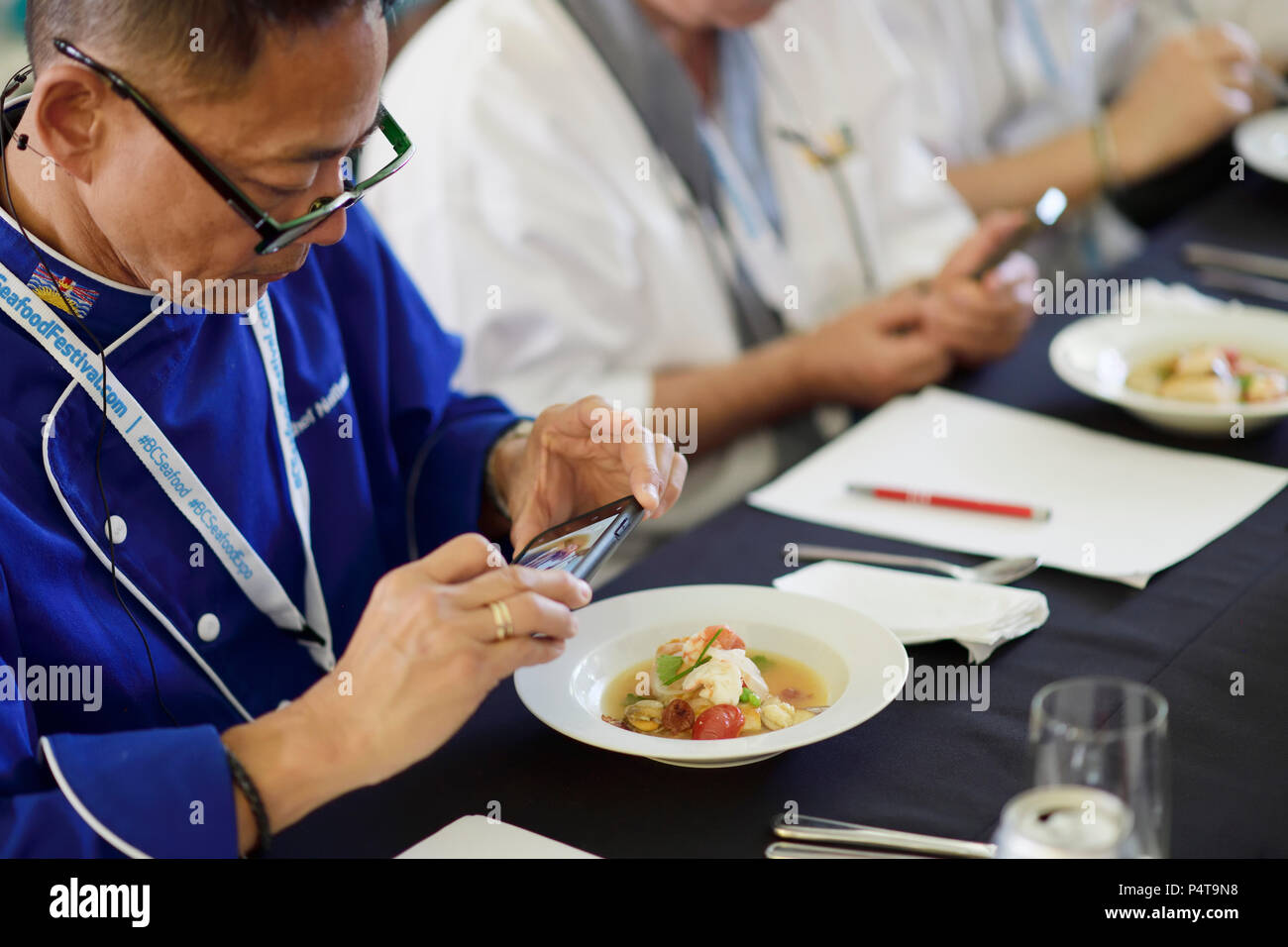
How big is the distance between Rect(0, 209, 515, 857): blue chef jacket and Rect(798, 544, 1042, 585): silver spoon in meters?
0.38

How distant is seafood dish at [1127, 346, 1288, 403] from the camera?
1539 millimetres

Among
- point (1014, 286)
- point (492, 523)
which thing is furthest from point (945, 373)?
point (492, 523)

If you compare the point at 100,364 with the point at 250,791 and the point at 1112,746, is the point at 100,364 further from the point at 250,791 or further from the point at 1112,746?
the point at 1112,746

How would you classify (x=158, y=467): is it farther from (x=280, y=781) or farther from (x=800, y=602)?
(x=800, y=602)

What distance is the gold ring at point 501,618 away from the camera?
94 centimetres

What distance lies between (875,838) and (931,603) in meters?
0.33

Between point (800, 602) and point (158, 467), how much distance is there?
560 mm

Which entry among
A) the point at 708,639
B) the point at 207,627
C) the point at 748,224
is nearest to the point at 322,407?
the point at 207,627

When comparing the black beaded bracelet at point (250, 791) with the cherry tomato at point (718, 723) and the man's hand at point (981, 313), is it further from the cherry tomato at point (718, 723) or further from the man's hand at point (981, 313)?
the man's hand at point (981, 313)

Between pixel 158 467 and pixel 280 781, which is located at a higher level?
pixel 158 467

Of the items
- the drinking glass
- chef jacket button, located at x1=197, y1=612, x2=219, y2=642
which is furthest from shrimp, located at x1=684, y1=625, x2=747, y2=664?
chef jacket button, located at x1=197, y1=612, x2=219, y2=642

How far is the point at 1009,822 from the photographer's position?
2.72ft

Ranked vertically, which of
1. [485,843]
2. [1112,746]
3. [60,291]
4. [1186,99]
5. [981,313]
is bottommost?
[485,843]

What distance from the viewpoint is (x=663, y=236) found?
2.03m
